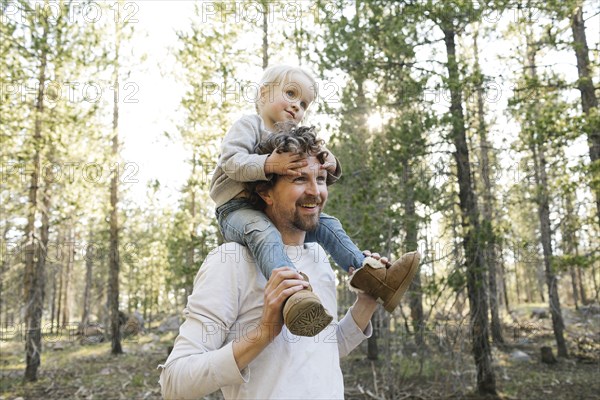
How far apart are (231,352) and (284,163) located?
0.65 meters

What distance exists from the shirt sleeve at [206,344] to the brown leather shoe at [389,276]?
491mm

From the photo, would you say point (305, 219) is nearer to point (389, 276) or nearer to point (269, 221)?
point (269, 221)

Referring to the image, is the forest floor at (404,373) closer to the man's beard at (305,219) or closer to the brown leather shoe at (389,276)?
the brown leather shoe at (389,276)

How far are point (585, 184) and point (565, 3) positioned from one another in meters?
2.67

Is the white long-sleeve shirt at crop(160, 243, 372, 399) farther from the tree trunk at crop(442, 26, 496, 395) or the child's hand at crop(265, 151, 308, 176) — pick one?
the tree trunk at crop(442, 26, 496, 395)

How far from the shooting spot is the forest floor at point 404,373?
7765 millimetres

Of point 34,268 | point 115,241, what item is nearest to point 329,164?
point 34,268

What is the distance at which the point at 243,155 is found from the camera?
169 centimetres

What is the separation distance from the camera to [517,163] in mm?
8328

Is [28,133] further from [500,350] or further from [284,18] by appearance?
[500,350]

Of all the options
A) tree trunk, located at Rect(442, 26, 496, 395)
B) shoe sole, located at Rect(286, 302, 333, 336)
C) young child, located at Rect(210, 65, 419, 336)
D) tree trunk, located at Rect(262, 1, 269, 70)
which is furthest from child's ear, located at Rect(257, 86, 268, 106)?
tree trunk, located at Rect(262, 1, 269, 70)

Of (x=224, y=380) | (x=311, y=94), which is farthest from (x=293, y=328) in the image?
(x=311, y=94)

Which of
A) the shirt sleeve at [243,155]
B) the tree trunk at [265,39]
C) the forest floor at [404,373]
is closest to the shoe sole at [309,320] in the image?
the shirt sleeve at [243,155]

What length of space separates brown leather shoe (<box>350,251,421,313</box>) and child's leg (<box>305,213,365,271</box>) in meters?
0.20
